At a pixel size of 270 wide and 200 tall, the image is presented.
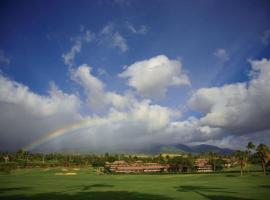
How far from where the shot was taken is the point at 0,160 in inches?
7756

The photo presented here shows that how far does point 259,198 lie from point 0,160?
190671 mm

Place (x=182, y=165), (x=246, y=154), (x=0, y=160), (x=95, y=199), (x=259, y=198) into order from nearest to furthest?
(x=259, y=198)
(x=95, y=199)
(x=246, y=154)
(x=182, y=165)
(x=0, y=160)

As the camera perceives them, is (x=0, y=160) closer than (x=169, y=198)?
No

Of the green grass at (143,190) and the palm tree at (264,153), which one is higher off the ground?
the palm tree at (264,153)

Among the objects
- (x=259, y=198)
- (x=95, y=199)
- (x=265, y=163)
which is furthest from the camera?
(x=265, y=163)

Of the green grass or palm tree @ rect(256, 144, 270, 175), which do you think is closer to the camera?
the green grass

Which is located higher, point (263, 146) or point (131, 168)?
point (263, 146)

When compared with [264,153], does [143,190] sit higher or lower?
lower

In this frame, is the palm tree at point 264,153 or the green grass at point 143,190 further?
the palm tree at point 264,153

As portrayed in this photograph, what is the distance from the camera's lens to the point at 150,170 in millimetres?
172875

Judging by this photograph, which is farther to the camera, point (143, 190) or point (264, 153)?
point (264, 153)

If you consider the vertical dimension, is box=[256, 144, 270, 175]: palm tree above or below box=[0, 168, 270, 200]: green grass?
above

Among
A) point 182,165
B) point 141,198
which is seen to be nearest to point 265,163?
point 182,165

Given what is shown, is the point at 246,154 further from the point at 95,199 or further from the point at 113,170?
A: the point at 95,199
